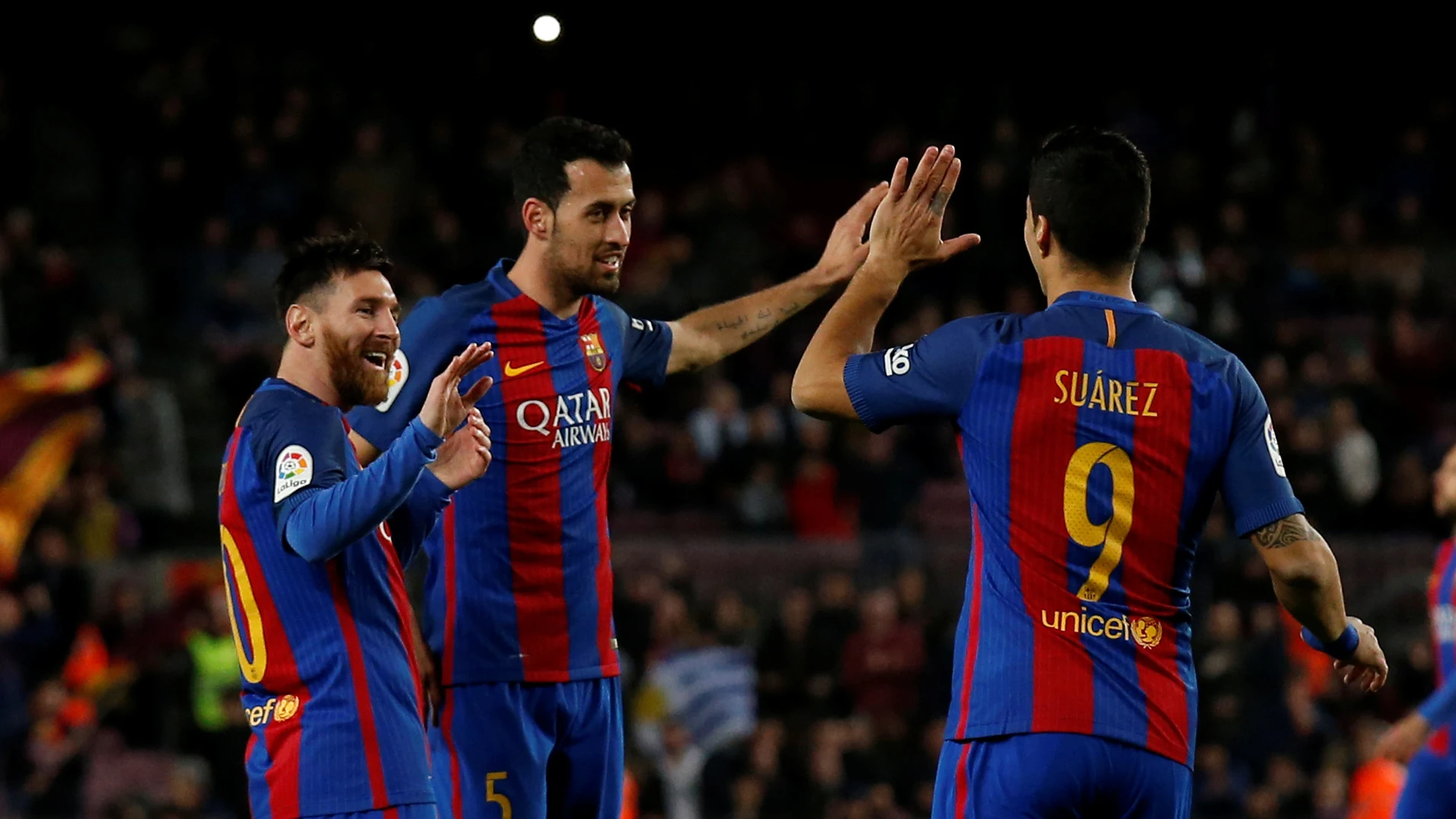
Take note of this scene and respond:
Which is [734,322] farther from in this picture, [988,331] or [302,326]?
[988,331]

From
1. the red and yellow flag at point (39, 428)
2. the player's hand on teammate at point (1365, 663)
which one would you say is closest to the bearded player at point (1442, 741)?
the player's hand on teammate at point (1365, 663)

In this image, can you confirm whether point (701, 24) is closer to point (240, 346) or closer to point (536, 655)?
point (240, 346)

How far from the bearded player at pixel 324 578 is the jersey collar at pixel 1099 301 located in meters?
1.52

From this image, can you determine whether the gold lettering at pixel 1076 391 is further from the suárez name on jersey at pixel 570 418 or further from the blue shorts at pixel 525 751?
the blue shorts at pixel 525 751

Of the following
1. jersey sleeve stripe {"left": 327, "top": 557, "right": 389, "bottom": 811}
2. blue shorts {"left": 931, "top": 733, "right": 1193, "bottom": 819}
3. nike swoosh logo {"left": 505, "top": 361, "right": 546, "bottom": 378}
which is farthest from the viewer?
nike swoosh logo {"left": 505, "top": 361, "right": 546, "bottom": 378}

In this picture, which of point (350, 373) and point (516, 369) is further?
point (516, 369)

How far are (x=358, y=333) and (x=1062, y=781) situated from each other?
2.23 metres

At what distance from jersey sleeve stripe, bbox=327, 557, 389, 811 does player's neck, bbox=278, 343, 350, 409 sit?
1.54ft

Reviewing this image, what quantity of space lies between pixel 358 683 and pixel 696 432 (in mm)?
10589

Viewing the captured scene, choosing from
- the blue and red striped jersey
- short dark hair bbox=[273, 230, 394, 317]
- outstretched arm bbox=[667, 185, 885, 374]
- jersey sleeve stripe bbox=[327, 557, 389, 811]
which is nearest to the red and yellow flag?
outstretched arm bbox=[667, 185, 885, 374]

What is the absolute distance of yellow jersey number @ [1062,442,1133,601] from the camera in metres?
4.68

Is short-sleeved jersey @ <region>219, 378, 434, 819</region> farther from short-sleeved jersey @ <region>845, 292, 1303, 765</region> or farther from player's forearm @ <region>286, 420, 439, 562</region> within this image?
short-sleeved jersey @ <region>845, 292, 1303, 765</region>

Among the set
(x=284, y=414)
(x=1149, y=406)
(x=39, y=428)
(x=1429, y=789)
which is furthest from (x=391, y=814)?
(x=39, y=428)

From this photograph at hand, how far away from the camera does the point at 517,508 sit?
6176mm
